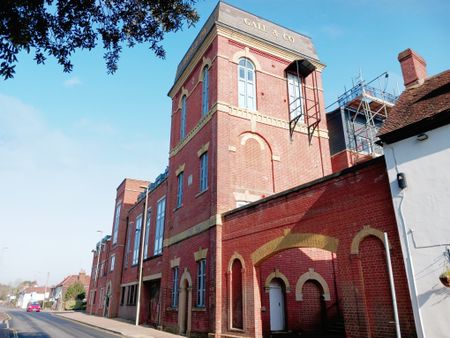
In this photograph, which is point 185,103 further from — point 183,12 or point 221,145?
point 183,12

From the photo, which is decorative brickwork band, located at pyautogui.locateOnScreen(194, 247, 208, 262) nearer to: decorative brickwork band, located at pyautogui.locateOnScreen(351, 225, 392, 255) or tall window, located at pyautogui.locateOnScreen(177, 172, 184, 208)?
tall window, located at pyautogui.locateOnScreen(177, 172, 184, 208)

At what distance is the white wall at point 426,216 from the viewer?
7.89 meters

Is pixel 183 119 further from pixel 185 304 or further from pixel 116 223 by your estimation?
pixel 116 223

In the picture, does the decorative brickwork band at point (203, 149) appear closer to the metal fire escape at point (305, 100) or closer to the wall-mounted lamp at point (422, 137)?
the metal fire escape at point (305, 100)

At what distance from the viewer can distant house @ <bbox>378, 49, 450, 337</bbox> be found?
312 inches

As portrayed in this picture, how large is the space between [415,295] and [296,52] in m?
17.2

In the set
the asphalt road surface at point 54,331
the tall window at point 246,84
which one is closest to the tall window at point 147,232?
the asphalt road surface at point 54,331

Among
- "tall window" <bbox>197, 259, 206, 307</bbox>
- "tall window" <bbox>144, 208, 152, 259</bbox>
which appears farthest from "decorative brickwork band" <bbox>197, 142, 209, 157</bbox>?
"tall window" <bbox>144, 208, 152, 259</bbox>

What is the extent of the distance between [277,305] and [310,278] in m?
1.90

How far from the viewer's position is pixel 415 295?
8.26m

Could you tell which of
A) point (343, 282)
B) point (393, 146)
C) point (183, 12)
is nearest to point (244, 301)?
point (343, 282)

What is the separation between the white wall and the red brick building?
49 centimetres

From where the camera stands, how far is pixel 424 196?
8.59m

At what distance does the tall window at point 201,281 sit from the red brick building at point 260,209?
9 cm
